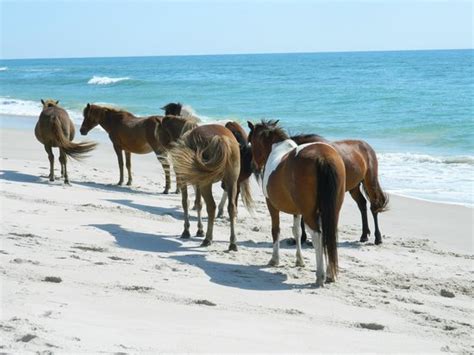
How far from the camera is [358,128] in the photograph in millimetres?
24984

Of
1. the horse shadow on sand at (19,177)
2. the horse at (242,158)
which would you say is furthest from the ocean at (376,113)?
the horse shadow on sand at (19,177)

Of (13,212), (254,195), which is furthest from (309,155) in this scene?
(254,195)

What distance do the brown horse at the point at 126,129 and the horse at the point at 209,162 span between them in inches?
181

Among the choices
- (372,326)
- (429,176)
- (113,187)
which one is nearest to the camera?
(372,326)

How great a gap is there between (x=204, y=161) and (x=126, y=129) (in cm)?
573

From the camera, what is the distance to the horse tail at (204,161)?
8.13 meters

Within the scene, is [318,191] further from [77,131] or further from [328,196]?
[77,131]

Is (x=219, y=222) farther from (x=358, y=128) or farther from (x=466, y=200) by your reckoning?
(x=358, y=128)

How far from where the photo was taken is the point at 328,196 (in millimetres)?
6590

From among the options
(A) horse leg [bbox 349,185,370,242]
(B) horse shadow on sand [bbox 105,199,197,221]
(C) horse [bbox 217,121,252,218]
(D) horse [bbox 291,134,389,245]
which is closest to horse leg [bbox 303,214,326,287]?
(D) horse [bbox 291,134,389,245]

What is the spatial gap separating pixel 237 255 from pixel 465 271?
254 centimetres

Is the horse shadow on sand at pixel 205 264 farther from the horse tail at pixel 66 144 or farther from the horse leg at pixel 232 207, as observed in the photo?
the horse tail at pixel 66 144

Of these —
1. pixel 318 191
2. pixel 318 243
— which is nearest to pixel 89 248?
pixel 318 243

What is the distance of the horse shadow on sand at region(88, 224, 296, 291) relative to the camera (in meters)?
6.80
